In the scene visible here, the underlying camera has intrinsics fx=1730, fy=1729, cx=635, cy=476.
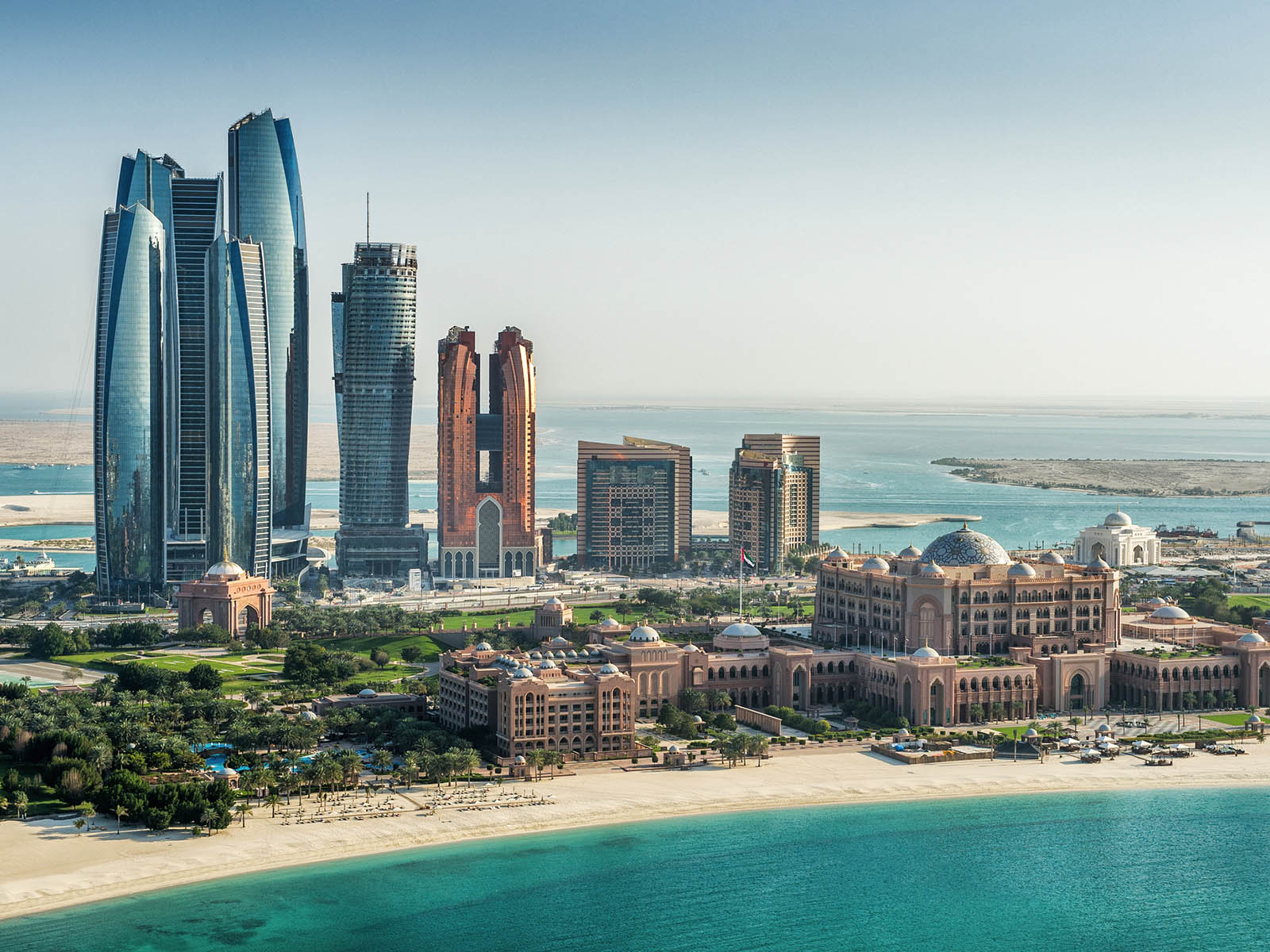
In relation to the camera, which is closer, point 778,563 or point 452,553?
point 452,553

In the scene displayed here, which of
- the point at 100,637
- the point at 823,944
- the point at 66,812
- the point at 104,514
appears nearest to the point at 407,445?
the point at 104,514

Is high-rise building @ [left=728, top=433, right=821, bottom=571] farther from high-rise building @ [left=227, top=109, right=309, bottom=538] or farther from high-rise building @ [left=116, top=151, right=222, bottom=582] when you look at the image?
high-rise building @ [left=116, top=151, right=222, bottom=582]

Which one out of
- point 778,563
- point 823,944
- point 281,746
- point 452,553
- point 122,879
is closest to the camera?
point 823,944

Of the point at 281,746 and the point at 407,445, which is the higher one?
the point at 407,445

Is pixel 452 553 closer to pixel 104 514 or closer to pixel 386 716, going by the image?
pixel 104 514

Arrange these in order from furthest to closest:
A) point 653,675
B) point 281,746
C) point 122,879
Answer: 1. point 653,675
2. point 281,746
3. point 122,879

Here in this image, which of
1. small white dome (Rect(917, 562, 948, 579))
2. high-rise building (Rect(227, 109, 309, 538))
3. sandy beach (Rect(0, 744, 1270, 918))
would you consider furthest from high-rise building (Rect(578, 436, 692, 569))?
sandy beach (Rect(0, 744, 1270, 918))

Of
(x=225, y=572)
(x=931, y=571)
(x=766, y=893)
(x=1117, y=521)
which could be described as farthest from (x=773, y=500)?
(x=766, y=893)

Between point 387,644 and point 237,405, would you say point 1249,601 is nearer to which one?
point 387,644
